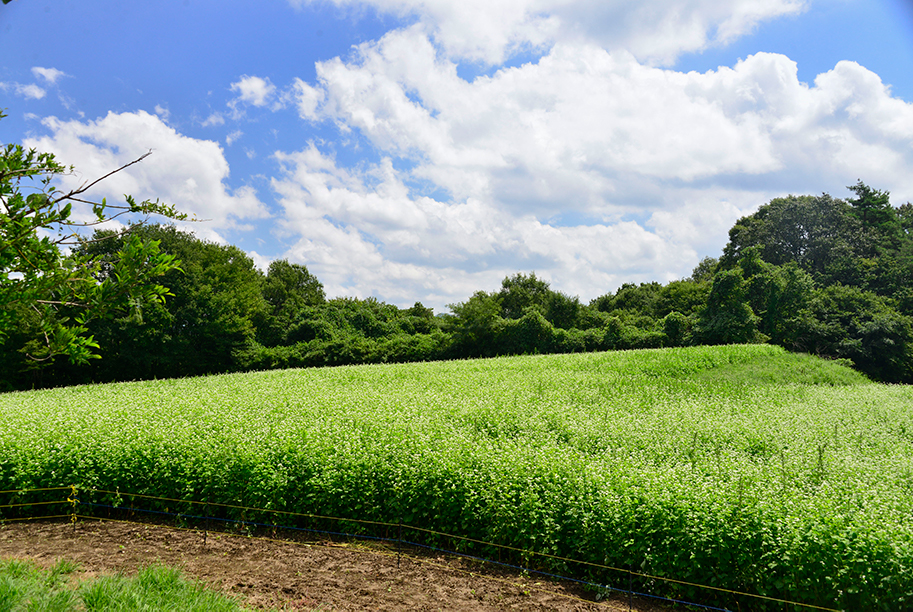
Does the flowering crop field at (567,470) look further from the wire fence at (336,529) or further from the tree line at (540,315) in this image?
the tree line at (540,315)

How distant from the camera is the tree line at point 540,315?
116ft

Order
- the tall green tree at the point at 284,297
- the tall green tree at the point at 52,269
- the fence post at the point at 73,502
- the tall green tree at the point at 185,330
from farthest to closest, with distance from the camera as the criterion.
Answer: the tall green tree at the point at 284,297 → the tall green tree at the point at 185,330 → the fence post at the point at 73,502 → the tall green tree at the point at 52,269

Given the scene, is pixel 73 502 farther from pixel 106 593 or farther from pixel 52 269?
pixel 52 269

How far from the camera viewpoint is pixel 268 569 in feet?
23.4

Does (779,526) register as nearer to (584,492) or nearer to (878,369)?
(584,492)

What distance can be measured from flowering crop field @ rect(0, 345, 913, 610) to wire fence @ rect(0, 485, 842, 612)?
134mm

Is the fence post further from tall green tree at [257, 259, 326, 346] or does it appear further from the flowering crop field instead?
tall green tree at [257, 259, 326, 346]

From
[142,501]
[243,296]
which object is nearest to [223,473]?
[142,501]

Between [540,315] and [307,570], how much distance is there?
124 feet

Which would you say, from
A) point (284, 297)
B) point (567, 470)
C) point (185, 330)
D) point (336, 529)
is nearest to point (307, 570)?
point (336, 529)

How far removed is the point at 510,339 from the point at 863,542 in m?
37.0

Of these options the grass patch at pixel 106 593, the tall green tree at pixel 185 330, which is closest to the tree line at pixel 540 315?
the tall green tree at pixel 185 330

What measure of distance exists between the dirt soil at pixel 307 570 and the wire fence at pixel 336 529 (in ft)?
0.77

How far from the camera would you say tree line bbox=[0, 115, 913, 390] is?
3541cm
